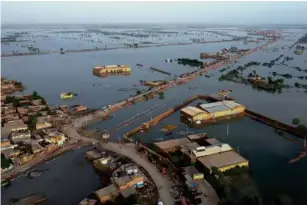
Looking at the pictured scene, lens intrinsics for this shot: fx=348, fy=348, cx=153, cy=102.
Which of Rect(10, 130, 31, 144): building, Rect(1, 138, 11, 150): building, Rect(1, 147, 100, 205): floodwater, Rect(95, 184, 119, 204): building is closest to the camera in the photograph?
Rect(95, 184, 119, 204): building

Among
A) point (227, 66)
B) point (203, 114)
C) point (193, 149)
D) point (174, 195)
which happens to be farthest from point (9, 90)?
point (227, 66)

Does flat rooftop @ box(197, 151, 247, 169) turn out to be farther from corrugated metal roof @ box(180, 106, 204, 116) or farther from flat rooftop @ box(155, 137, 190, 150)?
corrugated metal roof @ box(180, 106, 204, 116)

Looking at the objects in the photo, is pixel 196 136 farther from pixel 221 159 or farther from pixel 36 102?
pixel 36 102

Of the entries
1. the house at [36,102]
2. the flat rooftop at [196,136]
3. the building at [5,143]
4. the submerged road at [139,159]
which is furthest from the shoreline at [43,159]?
the house at [36,102]

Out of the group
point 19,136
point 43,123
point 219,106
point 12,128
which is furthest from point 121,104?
point 19,136

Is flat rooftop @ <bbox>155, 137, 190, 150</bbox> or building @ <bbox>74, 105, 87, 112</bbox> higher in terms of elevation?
flat rooftop @ <bbox>155, 137, 190, 150</bbox>

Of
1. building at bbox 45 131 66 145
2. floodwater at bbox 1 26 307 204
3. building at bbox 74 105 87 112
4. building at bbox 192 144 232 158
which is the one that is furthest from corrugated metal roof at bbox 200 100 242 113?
building at bbox 45 131 66 145

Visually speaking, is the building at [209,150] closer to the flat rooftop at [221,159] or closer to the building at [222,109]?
the flat rooftop at [221,159]
